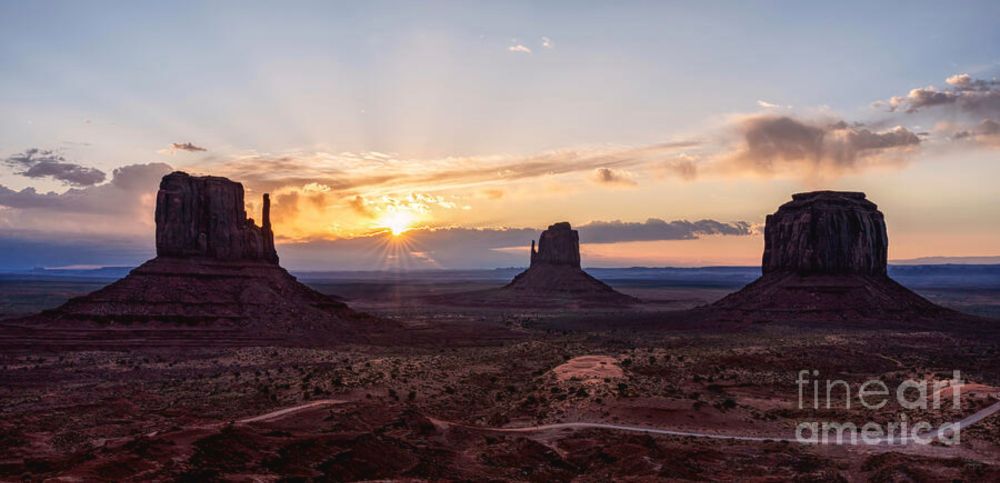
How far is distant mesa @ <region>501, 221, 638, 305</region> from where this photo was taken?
149488 millimetres

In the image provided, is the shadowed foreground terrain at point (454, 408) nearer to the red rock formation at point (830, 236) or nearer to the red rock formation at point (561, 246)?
the red rock formation at point (830, 236)

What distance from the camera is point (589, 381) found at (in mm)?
38688

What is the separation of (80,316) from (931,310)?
374 feet

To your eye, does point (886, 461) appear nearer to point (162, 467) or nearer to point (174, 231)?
point (162, 467)

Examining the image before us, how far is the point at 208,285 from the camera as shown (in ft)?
236
